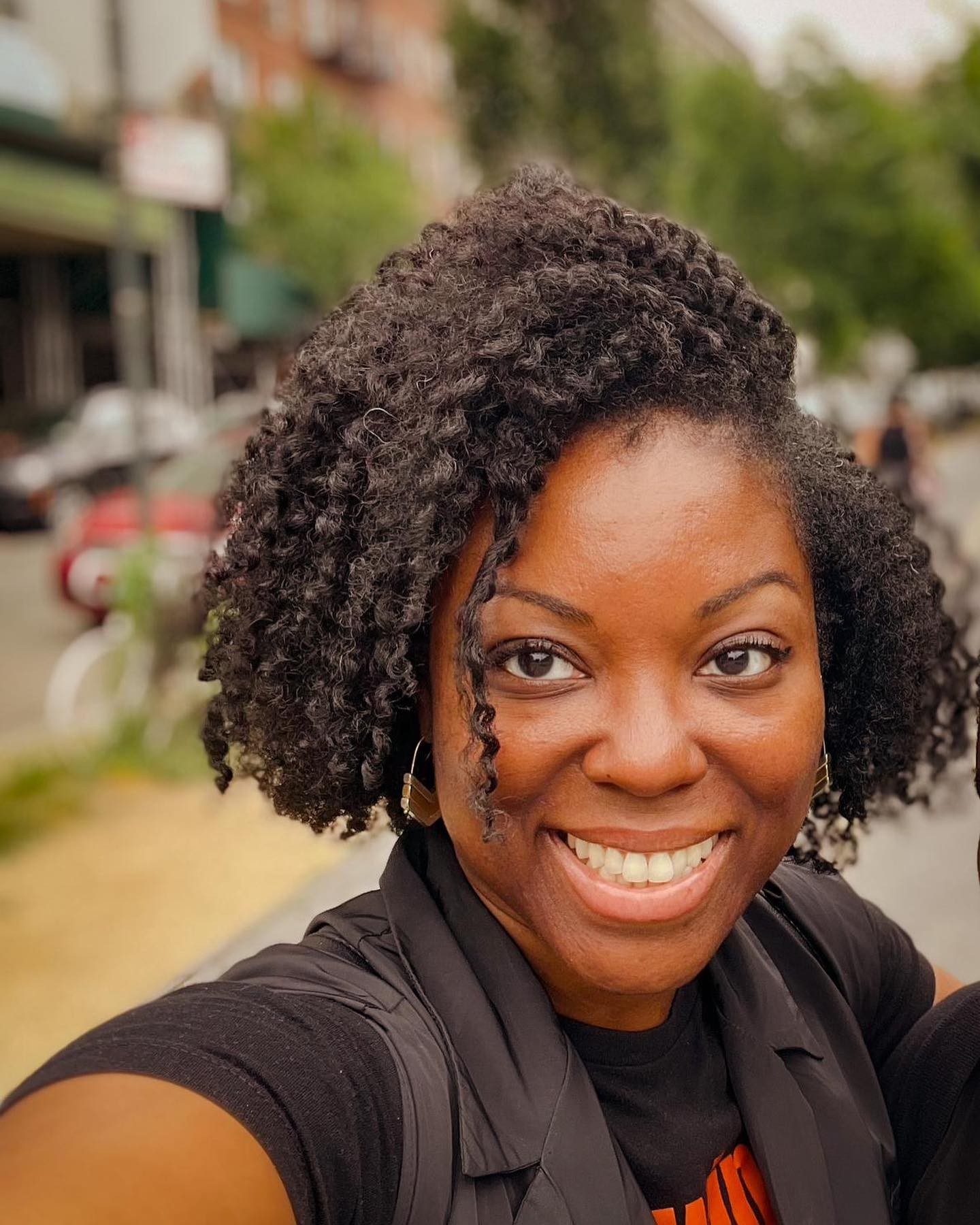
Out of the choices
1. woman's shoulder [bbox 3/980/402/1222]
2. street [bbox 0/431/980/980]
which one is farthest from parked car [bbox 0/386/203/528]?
woman's shoulder [bbox 3/980/402/1222]

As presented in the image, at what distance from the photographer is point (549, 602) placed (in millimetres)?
1304

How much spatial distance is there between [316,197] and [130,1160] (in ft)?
102

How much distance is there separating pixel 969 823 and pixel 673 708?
186 inches

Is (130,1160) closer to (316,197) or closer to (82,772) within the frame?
(82,772)

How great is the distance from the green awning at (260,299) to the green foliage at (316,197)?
1.51 ft

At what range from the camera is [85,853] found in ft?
17.4

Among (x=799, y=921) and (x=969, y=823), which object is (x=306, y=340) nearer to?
(x=799, y=921)

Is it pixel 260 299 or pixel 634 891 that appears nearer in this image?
pixel 634 891

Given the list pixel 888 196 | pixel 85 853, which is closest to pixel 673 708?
pixel 85 853

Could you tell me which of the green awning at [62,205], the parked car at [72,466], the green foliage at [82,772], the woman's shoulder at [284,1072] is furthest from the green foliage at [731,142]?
the woman's shoulder at [284,1072]

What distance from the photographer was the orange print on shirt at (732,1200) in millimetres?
1337

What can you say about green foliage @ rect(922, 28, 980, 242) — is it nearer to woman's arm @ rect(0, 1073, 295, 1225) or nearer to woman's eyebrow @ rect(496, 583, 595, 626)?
woman's eyebrow @ rect(496, 583, 595, 626)

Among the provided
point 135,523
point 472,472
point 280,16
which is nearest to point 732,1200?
point 472,472

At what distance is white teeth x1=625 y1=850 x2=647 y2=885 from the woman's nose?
72 mm
